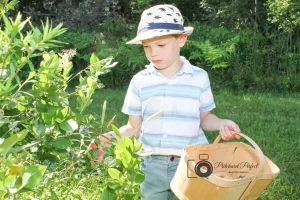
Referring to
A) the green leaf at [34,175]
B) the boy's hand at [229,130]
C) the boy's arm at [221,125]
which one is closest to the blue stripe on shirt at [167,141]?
the boy's arm at [221,125]

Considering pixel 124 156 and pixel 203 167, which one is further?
pixel 203 167

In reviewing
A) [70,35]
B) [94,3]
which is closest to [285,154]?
[70,35]

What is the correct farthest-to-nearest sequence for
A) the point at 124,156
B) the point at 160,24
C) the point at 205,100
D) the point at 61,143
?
1. the point at 205,100
2. the point at 160,24
3. the point at 61,143
4. the point at 124,156

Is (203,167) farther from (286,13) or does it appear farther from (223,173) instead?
(286,13)

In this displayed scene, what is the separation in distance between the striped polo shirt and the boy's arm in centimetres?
5

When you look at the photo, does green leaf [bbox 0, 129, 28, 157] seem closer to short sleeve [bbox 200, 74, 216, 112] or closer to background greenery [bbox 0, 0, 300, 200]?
short sleeve [bbox 200, 74, 216, 112]

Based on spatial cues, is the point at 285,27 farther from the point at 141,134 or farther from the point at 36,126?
the point at 36,126

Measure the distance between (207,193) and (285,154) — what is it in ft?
7.95

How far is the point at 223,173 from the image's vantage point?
8.52ft

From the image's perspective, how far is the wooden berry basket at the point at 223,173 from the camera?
2100 mm

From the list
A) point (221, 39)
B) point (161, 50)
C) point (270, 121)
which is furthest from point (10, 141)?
point (221, 39)

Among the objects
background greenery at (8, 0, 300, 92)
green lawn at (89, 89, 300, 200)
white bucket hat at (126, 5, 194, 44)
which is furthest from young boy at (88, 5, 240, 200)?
background greenery at (8, 0, 300, 92)

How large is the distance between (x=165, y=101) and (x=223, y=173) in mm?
433

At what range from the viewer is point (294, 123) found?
5.55 metres
